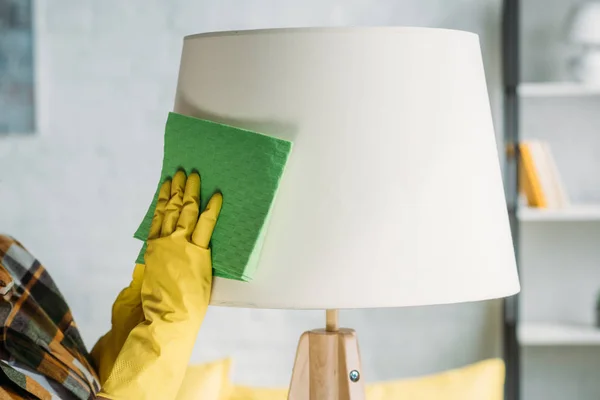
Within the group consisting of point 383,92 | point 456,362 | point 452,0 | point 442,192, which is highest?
point 452,0

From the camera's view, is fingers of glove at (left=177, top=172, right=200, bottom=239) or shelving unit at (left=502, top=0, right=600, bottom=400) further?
shelving unit at (left=502, top=0, right=600, bottom=400)

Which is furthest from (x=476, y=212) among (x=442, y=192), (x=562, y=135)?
(x=562, y=135)

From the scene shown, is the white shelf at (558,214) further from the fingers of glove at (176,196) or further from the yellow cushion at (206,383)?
the fingers of glove at (176,196)

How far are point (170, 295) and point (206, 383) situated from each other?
53 centimetres

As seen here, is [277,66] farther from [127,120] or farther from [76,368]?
[127,120]

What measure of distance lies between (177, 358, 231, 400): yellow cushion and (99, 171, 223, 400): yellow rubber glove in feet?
1.15

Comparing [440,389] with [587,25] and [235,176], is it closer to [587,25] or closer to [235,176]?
[235,176]

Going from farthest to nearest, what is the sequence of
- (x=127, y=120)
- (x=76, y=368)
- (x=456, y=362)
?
1. (x=456, y=362)
2. (x=127, y=120)
3. (x=76, y=368)

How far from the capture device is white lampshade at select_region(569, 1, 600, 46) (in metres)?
2.80

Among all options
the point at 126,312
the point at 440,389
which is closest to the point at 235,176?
the point at 126,312

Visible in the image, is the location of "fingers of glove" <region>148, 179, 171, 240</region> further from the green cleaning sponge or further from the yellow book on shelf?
the yellow book on shelf

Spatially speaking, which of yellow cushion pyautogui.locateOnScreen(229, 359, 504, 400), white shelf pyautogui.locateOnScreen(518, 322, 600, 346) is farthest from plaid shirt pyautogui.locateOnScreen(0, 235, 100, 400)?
white shelf pyautogui.locateOnScreen(518, 322, 600, 346)

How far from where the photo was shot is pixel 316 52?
99 cm

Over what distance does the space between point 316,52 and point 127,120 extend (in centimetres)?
185
